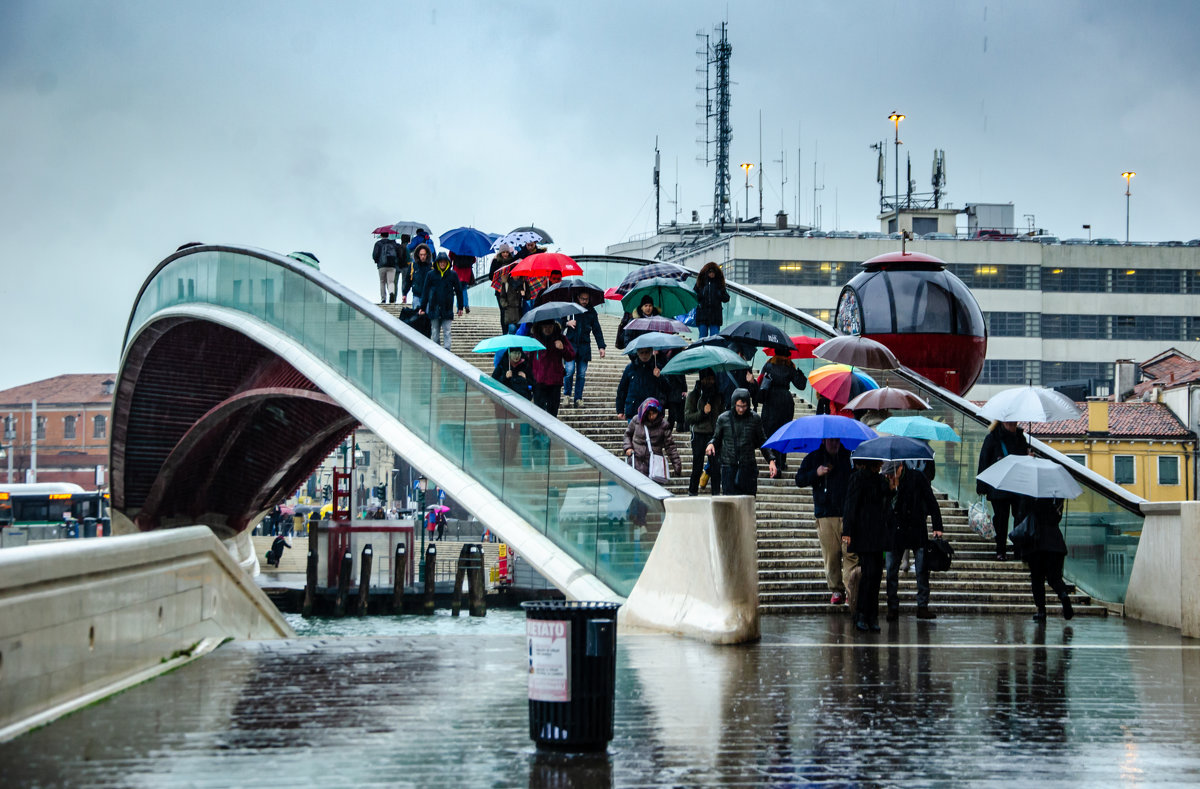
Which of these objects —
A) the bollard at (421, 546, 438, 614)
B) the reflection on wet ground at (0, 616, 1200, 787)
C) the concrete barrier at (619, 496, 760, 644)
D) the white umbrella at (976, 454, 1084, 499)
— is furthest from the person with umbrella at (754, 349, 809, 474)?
the bollard at (421, 546, 438, 614)

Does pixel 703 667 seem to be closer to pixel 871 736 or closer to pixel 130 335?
pixel 871 736

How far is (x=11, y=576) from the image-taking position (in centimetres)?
650

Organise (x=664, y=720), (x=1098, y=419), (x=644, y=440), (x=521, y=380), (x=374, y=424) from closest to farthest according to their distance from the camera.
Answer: (x=664, y=720)
(x=644, y=440)
(x=521, y=380)
(x=374, y=424)
(x=1098, y=419)

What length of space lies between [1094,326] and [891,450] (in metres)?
65.6

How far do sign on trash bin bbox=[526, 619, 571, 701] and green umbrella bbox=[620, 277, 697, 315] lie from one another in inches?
548

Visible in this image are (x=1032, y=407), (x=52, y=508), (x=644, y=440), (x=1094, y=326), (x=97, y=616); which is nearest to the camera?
(x=97, y=616)

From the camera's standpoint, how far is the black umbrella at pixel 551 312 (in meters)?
17.0

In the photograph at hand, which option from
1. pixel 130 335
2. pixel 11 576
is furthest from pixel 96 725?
pixel 130 335

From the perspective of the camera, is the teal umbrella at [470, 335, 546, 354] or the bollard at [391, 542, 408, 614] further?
the bollard at [391, 542, 408, 614]

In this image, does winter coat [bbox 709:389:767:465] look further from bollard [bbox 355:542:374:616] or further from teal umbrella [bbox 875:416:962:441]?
bollard [bbox 355:542:374:616]

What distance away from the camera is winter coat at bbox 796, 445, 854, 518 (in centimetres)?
1217

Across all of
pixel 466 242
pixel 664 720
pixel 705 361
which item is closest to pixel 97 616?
pixel 664 720

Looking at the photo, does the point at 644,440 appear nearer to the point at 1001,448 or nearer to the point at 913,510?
the point at 913,510

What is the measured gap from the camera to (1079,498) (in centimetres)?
1419
